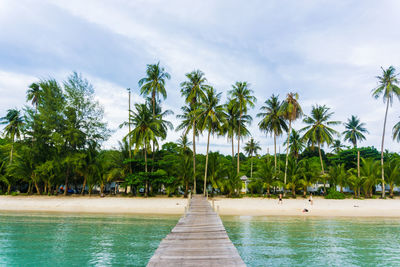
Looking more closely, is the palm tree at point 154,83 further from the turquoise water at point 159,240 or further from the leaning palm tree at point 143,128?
the turquoise water at point 159,240

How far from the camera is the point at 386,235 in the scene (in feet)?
52.3

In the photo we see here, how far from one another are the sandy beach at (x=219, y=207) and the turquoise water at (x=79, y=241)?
545 cm

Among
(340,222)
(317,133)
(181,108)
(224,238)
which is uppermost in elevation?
(181,108)

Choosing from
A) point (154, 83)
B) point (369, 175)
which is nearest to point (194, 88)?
point (154, 83)

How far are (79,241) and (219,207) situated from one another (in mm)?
14774

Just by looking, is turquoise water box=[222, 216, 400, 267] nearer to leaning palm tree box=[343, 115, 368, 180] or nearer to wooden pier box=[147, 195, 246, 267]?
wooden pier box=[147, 195, 246, 267]

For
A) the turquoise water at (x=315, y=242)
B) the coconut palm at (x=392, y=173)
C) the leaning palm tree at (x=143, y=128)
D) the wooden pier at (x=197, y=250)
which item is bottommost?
the turquoise water at (x=315, y=242)

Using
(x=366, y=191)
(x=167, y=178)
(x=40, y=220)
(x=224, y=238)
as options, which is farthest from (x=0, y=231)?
(x=366, y=191)

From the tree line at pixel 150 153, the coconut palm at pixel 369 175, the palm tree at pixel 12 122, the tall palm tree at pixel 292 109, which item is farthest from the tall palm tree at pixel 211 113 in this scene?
the palm tree at pixel 12 122

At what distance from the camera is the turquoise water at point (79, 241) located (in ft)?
34.9

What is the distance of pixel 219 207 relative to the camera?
1025 inches

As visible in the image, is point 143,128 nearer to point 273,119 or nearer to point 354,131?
point 273,119

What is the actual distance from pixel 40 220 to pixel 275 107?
97.1ft

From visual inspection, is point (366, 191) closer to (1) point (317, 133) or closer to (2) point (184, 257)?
(1) point (317, 133)
